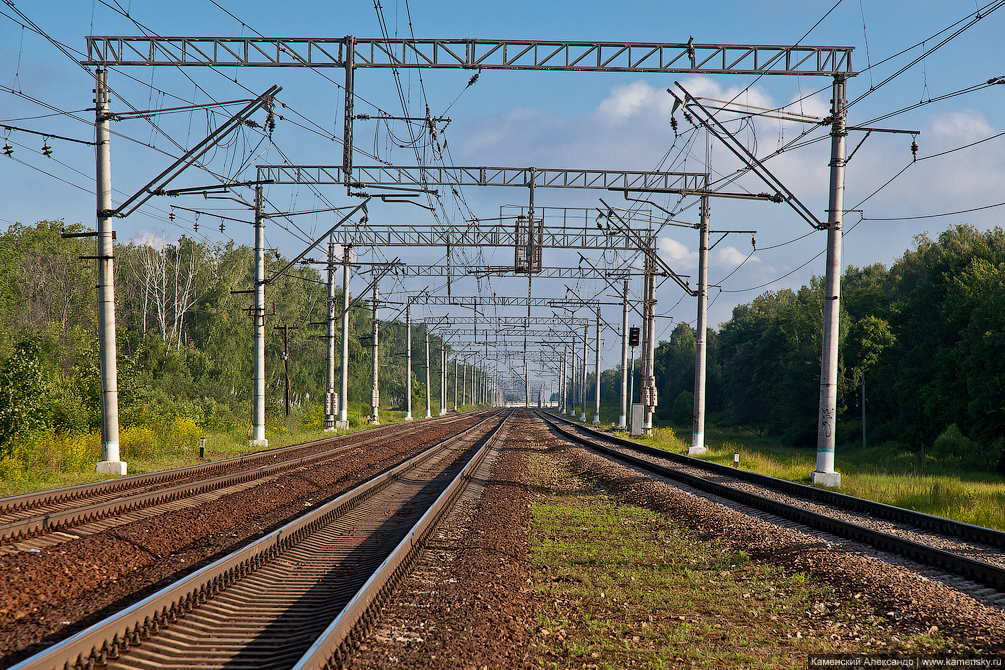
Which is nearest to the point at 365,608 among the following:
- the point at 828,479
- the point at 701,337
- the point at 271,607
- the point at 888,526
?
the point at 271,607

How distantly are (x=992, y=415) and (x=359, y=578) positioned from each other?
37.8 metres

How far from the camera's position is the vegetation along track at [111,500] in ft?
35.6

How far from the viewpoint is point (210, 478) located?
59.0ft

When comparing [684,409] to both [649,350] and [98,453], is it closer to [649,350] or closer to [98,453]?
[649,350]

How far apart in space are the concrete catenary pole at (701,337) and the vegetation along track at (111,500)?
52.0 feet

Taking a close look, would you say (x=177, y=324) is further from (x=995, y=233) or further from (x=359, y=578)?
(x=995, y=233)

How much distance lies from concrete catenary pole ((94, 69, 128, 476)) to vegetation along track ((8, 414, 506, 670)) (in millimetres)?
9369

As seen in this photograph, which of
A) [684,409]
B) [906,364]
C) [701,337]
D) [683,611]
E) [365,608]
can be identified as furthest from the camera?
[684,409]

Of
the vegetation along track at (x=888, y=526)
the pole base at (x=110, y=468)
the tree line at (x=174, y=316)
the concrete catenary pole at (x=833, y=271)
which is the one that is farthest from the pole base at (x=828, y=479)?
the tree line at (x=174, y=316)

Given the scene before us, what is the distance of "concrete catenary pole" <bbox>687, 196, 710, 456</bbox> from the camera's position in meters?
29.5

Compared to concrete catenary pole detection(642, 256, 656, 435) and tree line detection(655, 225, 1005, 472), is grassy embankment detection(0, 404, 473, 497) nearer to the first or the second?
concrete catenary pole detection(642, 256, 656, 435)

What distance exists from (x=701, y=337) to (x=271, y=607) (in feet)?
81.9

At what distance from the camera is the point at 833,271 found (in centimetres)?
1975

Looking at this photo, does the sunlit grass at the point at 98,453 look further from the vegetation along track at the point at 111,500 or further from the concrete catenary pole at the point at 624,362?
the concrete catenary pole at the point at 624,362
